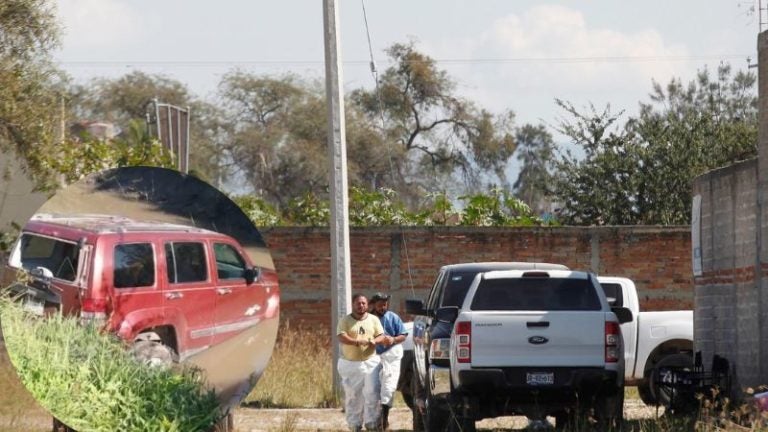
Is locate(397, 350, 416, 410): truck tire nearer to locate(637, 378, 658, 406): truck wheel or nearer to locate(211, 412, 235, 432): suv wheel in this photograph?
locate(637, 378, 658, 406): truck wheel

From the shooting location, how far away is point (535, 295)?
16672mm

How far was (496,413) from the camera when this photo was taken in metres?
16.7

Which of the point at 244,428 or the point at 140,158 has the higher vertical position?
the point at 140,158

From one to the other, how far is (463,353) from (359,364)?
7.26 ft

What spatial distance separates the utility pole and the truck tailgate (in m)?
6.86

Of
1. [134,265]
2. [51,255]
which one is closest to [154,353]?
[134,265]

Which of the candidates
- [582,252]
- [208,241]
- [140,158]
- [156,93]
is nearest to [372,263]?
[582,252]

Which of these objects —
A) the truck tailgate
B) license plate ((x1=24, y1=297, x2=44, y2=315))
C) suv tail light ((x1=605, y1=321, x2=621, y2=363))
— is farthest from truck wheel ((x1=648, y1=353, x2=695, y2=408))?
license plate ((x1=24, y1=297, x2=44, y2=315))

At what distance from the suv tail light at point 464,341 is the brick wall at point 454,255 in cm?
1191

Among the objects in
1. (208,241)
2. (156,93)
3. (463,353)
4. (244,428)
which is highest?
(156,93)

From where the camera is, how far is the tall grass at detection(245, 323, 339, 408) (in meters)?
23.2

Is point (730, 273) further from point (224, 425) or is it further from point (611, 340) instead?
point (224, 425)

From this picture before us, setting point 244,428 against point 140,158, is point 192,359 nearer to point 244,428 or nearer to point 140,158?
point 244,428

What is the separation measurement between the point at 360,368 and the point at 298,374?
6.86 metres
